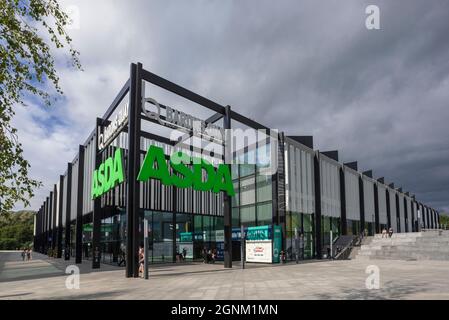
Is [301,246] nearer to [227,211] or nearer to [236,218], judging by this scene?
[236,218]

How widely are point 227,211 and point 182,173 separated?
4.14 meters

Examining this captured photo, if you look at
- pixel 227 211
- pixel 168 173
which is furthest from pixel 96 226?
pixel 227 211

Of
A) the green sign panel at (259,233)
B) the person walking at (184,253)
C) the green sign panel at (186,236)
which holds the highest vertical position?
the green sign panel at (259,233)

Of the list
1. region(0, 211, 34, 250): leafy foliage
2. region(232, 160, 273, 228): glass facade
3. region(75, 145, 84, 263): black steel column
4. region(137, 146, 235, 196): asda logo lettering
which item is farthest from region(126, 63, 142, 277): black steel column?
region(0, 211, 34, 250): leafy foliage

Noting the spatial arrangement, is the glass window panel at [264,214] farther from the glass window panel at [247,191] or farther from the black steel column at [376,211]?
the black steel column at [376,211]

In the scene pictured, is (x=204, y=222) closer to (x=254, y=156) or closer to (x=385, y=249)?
(x=254, y=156)

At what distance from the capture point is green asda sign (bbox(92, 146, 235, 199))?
19.8 m

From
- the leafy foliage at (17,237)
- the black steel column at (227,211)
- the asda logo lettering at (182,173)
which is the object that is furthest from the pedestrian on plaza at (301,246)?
the leafy foliage at (17,237)

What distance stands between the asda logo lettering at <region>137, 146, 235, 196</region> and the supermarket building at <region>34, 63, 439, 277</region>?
0.06 metres

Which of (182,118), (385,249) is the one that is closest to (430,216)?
(385,249)

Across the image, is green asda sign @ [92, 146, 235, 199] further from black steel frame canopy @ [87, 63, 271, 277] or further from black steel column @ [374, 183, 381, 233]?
black steel column @ [374, 183, 381, 233]

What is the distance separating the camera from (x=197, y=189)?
75.8 feet

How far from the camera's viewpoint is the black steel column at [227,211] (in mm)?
23828

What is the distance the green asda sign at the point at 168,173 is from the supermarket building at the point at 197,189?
0.06m
